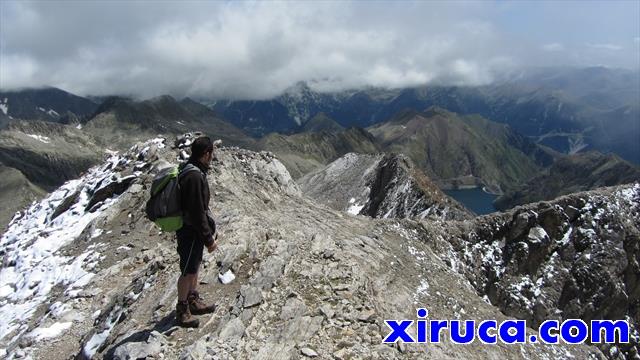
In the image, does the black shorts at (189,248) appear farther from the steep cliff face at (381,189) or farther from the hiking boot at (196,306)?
the steep cliff face at (381,189)

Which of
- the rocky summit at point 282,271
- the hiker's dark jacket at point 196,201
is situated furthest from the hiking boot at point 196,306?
the hiker's dark jacket at point 196,201

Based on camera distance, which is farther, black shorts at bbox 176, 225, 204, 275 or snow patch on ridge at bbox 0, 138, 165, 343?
snow patch on ridge at bbox 0, 138, 165, 343

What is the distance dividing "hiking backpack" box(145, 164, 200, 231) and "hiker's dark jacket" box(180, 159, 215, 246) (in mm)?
137

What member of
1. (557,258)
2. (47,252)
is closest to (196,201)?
(47,252)

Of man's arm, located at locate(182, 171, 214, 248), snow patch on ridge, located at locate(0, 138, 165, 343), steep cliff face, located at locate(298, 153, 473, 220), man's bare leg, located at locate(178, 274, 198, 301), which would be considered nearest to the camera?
man's arm, located at locate(182, 171, 214, 248)

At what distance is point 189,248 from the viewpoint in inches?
540

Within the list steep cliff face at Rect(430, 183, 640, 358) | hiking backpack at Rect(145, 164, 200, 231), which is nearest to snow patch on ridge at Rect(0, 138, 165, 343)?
hiking backpack at Rect(145, 164, 200, 231)

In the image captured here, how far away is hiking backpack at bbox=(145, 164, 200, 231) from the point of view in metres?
13.1

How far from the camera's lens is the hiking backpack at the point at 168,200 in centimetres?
1312

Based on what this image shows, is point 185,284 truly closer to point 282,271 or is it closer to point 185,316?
point 185,316

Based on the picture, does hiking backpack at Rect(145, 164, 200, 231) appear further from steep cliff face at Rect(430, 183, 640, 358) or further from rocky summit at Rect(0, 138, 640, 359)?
steep cliff face at Rect(430, 183, 640, 358)

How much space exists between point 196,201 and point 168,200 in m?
0.75

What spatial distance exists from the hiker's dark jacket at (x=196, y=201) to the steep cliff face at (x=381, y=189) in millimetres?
61723

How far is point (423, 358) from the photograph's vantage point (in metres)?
15.1
